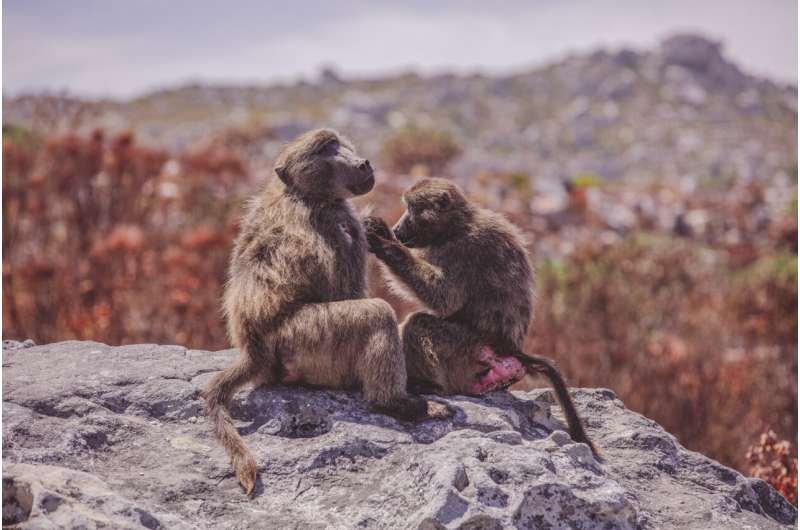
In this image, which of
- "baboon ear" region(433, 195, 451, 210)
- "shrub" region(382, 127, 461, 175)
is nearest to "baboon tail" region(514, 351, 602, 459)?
"baboon ear" region(433, 195, 451, 210)

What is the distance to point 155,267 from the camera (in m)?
7.96

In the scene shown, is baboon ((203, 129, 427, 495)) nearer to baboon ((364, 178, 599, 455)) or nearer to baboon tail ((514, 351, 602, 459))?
baboon ((364, 178, 599, 455))

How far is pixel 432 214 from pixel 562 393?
117cm

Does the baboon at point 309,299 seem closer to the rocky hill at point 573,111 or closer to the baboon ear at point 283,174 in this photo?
the baboon ear at point 283,174

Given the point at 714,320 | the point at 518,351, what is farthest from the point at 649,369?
the point at 518,351

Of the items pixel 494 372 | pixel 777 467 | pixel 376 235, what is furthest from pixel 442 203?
pixel 777 467

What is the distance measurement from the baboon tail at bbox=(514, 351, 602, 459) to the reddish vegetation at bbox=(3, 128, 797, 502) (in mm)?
1911

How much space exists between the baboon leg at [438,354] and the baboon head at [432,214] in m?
0.49

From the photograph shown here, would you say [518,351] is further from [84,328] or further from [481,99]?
[481,99]

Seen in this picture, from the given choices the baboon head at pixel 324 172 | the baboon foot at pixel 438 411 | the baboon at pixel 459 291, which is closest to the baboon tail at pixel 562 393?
the baboon at pixel 459 291

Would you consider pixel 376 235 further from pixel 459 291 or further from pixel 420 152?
pixel 420 152

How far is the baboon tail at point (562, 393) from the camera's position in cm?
369

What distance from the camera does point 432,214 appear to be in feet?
14.0

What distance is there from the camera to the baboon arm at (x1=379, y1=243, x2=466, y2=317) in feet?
13.1
